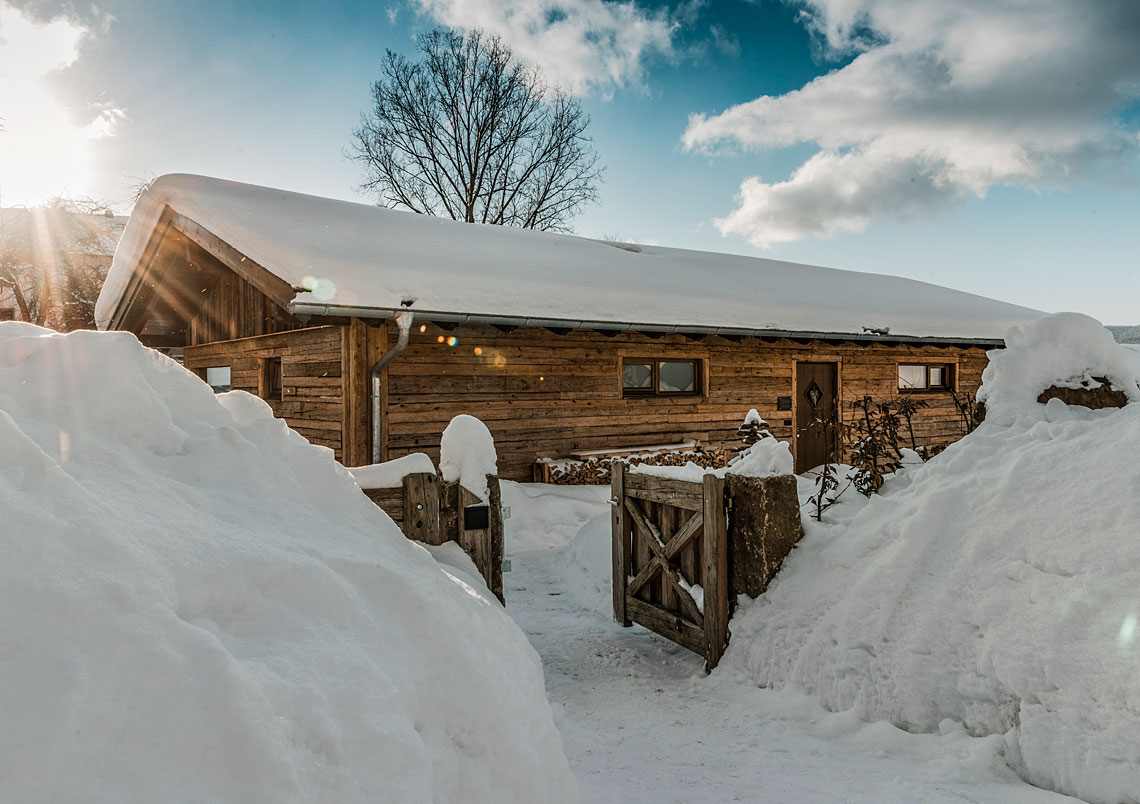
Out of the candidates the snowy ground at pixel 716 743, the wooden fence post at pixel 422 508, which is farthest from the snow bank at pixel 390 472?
the snowy ground at pixel 716 743

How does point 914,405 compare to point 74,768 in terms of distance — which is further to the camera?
point 914,405

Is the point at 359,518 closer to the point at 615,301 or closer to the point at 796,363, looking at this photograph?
the point at 615,301

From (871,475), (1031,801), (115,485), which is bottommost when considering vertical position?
(1031,801)

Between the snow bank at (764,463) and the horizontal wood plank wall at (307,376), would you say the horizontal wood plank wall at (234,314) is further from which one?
the snow bank at (764,463)

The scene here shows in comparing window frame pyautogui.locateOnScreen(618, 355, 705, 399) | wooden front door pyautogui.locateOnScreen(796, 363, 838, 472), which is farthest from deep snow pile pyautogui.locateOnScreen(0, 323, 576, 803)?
wooden front door pyautogui.locateOnScreen(796, 363, 838, 472)

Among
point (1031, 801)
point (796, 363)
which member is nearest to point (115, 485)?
point (1031, 801)

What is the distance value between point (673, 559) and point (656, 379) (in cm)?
652

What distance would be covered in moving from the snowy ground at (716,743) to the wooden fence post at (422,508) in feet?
3.98

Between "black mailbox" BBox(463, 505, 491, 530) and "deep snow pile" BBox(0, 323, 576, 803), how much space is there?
1126 mm

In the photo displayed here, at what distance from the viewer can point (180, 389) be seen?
2.38 m

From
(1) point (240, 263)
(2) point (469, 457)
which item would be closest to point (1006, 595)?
(2) point (469, 457)

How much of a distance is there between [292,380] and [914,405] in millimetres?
8383

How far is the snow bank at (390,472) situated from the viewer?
11.1 ft

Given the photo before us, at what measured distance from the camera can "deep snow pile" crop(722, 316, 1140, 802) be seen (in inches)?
110
